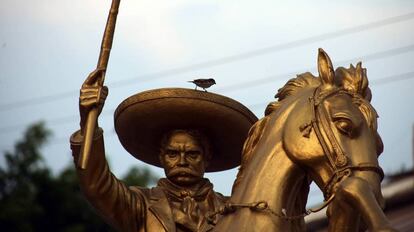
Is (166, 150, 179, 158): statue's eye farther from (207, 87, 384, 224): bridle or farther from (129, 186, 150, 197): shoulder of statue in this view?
(207, 87, 384, 224): bridle

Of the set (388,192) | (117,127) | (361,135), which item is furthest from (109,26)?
(388,192)

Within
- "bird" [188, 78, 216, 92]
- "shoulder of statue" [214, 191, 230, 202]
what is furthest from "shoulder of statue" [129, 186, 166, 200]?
"bird" [188, 78, 216, 92]

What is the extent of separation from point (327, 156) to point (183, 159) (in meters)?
1.48

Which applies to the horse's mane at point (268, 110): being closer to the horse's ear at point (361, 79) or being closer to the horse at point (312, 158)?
the horse at point (312, 158)

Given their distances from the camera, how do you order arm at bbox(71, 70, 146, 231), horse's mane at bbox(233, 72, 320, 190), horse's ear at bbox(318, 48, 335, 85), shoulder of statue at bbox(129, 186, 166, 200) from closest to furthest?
horse's ear at bbox(318, 48, 335, 85), horse's mane at bbox(233, 72, 320, 190), arm at bbox(71, 70, 146, 231), shoulder of statue at bbox(129, 186, 166, 200)

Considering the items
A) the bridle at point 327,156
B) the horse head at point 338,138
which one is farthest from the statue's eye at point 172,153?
the horse head at point 338,138

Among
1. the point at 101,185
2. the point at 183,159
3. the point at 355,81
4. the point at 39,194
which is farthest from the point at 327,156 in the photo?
the point at 39,194

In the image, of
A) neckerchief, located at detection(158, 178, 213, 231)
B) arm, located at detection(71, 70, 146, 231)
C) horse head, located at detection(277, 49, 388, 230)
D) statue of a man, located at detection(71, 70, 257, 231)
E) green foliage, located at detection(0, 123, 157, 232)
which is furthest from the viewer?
green foliage, located at detection(0, 123, 157, 232)

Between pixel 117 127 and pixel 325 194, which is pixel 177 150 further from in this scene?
pixel 325 194

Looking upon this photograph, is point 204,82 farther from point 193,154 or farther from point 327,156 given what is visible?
point 327,156

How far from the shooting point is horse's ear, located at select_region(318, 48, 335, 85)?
1085 cm

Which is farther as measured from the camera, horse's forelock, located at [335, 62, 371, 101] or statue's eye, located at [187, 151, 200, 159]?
statue's eye, located at [187, 151, 200, 159]

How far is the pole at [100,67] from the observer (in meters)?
11.1

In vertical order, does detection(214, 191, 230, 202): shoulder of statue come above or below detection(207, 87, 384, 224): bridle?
above
